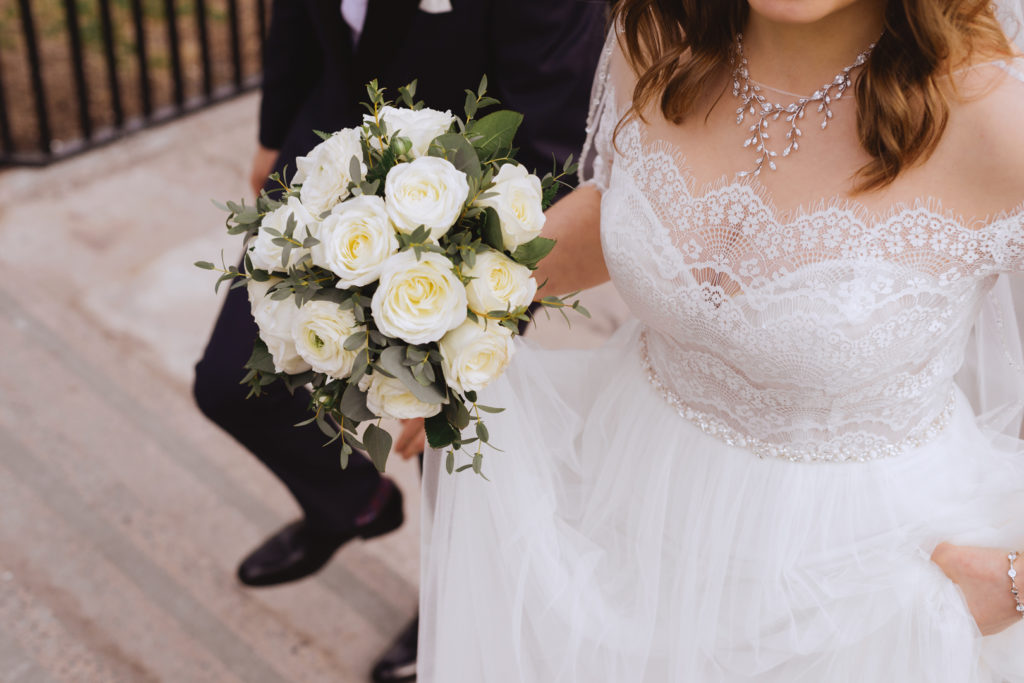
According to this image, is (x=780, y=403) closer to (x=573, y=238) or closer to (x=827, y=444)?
(x=827, y=444)

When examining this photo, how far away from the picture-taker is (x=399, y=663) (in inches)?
95.0

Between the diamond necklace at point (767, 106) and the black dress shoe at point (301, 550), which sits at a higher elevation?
the diamond necklace at point (767, 106)

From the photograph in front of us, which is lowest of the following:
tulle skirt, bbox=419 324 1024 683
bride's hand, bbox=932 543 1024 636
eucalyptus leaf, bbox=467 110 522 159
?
tulle skirt, bbox=419 324 1024 683

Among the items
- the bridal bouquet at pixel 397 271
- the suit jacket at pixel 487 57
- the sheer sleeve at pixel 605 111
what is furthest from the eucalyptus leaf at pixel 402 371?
the suit jacket at pixel 487 57

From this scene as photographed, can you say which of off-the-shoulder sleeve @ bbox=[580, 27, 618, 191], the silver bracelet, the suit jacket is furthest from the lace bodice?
the suit jacket

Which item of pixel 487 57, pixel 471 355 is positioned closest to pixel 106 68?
pixel 487 57

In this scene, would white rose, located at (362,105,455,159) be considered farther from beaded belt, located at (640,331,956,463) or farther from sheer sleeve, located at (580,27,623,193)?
beaded belt, located at (640,331,956,463)

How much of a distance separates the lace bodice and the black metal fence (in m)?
3.37

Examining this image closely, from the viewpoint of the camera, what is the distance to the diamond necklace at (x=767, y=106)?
140 cm

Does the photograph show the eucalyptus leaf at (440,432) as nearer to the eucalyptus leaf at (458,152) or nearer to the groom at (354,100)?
the eucalyptus leaf at (458,152)

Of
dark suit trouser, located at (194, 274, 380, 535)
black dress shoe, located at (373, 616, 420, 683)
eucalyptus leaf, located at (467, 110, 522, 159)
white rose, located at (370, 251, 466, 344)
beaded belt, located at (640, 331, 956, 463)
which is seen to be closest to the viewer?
white rose, located at (370, 251, 466, 344)

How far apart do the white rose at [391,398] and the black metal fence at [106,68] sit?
346 cm

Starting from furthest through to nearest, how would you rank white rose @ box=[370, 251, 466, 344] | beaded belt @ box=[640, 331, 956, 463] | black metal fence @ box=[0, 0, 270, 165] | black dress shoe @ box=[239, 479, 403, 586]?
1. black metal fence @ box=[0, 0, 270, 165]
2. black dress shoe @ box=[239, 479, 403, 586]
3. beaded belt @ box=[640, 331, 956, 463]
4. white rose @ box=[370, 251, 466, 344]

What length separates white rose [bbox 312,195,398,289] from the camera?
1.18 metres
